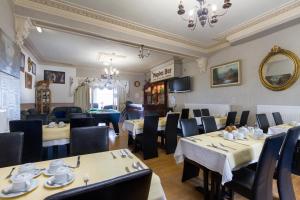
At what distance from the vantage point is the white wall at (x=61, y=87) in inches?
284

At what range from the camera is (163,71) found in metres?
7.60

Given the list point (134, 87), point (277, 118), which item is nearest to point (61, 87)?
point (134, 87)

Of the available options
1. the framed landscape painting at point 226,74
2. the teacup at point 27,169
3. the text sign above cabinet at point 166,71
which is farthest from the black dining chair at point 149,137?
the text sign above cabinet at point 166,71

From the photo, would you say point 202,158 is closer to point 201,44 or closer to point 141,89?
point 201,44

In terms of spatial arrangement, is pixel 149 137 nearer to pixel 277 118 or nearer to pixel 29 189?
pixel 29 189

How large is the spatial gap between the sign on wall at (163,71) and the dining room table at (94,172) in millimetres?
5912

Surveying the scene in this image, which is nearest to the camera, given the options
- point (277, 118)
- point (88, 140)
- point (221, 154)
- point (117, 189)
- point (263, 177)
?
point (117, 189)

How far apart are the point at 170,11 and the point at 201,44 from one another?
220 cm

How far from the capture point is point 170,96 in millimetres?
7402

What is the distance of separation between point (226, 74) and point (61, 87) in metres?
7.04

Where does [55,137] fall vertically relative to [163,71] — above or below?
below

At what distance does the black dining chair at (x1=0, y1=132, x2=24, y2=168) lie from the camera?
1.42 m

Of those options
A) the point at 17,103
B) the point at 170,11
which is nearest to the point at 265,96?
the point at 170,11

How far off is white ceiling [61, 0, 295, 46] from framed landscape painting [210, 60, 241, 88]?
1188 mm
